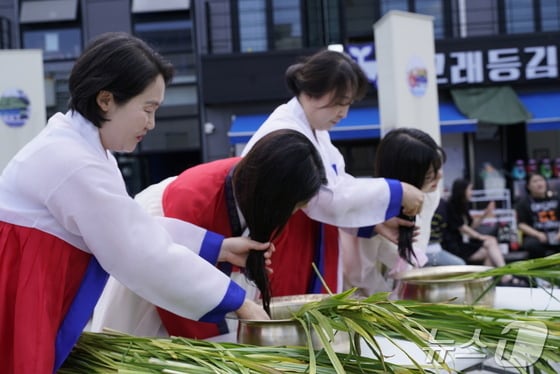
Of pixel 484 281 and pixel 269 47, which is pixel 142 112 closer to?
pixel 484 281

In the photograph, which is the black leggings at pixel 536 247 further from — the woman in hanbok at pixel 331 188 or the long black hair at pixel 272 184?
the long black hair at pixel 272 184

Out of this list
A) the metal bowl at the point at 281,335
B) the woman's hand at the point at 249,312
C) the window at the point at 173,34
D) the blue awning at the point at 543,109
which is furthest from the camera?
the window at the point at 173,34

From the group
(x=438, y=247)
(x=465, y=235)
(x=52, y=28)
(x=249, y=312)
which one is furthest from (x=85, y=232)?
(x=52, y=28)

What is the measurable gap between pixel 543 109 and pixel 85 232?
9.35m

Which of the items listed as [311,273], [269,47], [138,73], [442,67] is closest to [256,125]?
[269,47]

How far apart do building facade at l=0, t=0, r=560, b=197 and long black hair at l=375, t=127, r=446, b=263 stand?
702cm

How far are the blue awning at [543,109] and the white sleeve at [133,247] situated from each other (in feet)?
29.1

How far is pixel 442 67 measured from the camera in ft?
31.7

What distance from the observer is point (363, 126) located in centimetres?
900

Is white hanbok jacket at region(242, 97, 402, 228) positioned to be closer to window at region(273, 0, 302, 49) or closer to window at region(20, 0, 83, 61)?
window at region(273, 0, 302, 49)

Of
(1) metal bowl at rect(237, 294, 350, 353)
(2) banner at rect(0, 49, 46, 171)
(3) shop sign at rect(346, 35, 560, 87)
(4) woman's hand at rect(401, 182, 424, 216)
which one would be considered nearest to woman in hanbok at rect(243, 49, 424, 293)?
(4) woman's hand at rect(401, 182, 424, 216)

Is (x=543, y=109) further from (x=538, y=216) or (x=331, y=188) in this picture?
(x=331, y=188)

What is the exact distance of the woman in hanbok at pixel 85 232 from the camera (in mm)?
1102

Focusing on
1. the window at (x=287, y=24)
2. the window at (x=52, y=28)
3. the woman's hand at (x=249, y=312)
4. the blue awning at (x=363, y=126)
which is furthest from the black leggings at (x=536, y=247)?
the window at (x=52, y=28)
